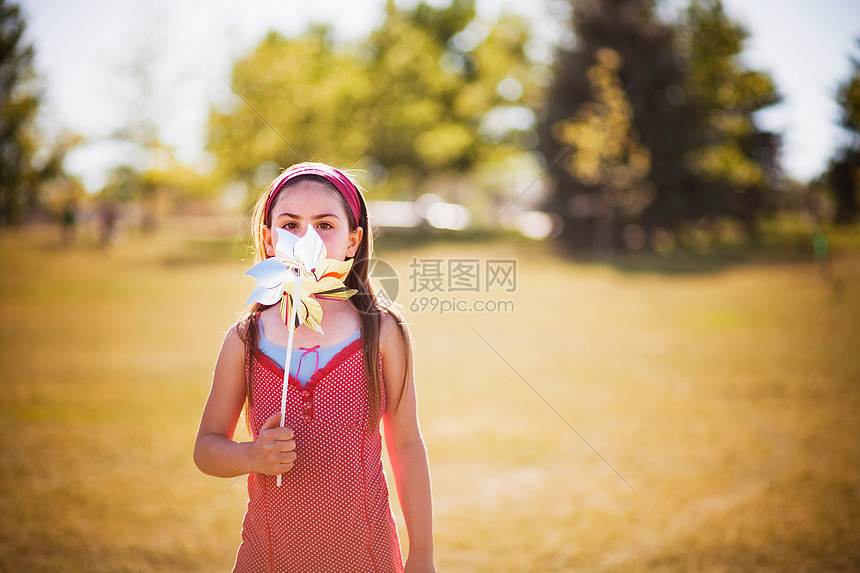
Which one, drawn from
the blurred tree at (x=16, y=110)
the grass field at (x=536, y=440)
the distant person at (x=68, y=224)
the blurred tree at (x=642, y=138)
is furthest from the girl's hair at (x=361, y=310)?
A: the distant person at (x=68, y=224)

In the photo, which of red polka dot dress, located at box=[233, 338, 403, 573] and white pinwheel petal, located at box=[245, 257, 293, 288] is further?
red polka dot dress, located at box=[233, 338, 403, 573]

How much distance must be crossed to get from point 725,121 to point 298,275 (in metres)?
25.7

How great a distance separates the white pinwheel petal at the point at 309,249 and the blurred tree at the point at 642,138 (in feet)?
67.7

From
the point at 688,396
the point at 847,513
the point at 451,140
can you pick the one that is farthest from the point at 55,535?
the point at 451,140

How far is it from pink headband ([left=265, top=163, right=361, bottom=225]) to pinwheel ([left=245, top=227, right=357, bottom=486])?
22cm

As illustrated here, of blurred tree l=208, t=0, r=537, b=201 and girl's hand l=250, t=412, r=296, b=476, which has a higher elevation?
blurred tree l=208, t=0, r=537, b=201

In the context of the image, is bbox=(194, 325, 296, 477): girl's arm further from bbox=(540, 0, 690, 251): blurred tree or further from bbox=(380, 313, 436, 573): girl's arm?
bbox=(540, 0, 690, 251): blurred tree

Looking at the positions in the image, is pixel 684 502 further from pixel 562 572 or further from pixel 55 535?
pixel 55 535

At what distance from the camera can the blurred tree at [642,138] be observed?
23234mm

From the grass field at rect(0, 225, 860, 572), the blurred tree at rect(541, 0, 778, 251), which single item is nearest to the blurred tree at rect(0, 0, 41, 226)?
the grass field at rect(0, 225, 860, 572)

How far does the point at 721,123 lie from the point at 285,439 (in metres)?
26.6

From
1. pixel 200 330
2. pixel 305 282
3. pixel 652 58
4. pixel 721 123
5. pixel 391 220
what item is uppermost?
pixel 652 58

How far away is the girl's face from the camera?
179 cm

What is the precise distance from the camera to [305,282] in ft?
5.56
